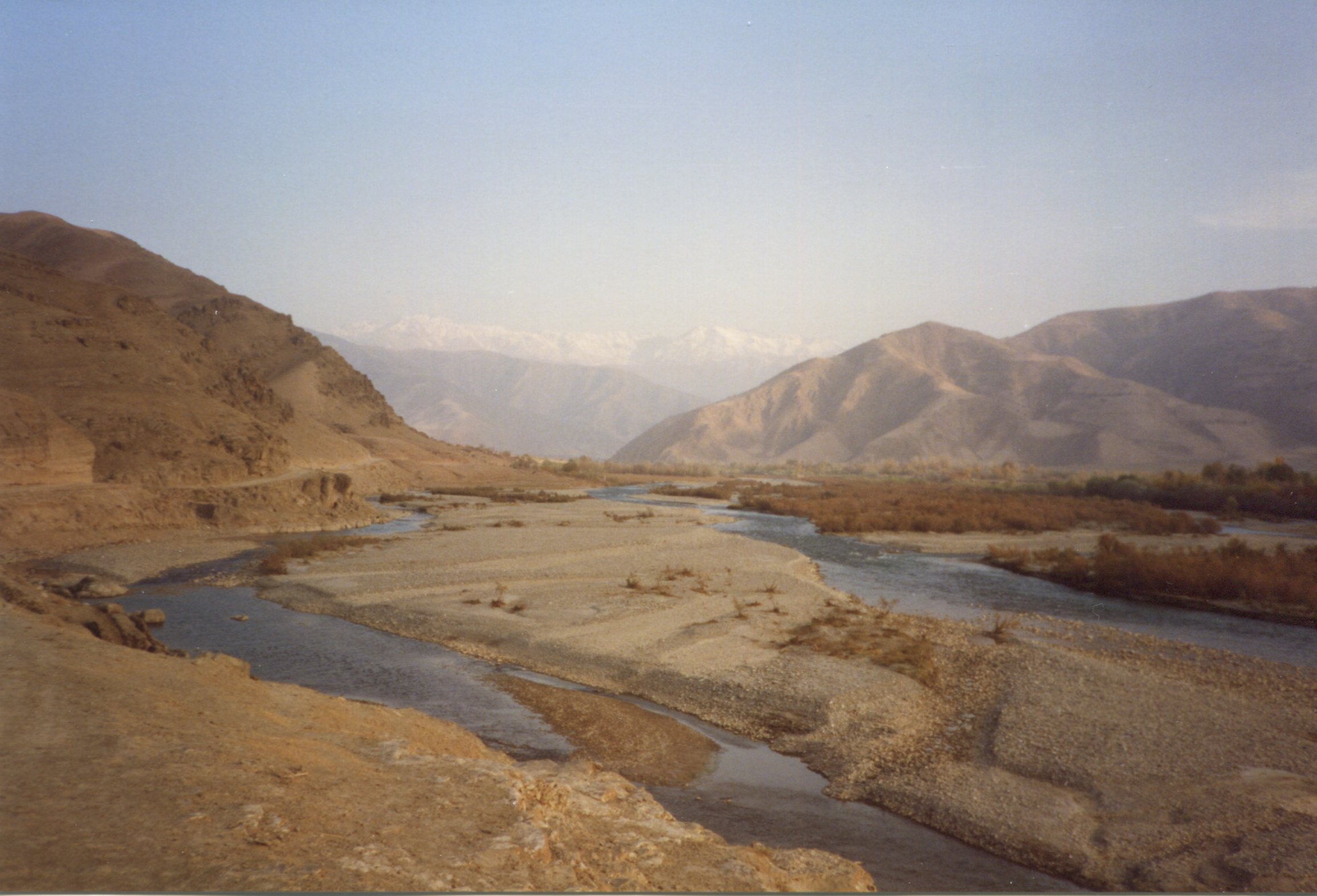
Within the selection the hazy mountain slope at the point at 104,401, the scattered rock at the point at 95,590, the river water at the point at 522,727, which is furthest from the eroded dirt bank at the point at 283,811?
the hazy mountain slope at the point at 104,401

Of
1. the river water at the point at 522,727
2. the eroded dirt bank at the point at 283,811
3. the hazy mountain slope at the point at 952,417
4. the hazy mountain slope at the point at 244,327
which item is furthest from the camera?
the hazy mountain slope at the point at 952,417

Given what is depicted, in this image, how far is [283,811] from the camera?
18.3 feet

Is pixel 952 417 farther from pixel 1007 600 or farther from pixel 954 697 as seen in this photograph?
pixel 954 697

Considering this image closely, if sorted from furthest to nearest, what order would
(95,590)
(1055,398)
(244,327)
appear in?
(1055,398)
(244,327)
(95,590)

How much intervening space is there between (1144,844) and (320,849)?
26.3 ft

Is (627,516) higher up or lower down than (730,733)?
higher up

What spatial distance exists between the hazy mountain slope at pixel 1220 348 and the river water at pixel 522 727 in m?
96.1

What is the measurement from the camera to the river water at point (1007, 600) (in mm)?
17531

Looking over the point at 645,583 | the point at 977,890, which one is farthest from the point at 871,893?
the point at 645,583

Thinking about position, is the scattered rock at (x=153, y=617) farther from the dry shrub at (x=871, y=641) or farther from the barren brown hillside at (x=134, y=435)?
the dry shrub at (x=871, y=641)

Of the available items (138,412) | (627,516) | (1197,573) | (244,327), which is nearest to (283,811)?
(1197,573)

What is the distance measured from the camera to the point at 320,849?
513 cm

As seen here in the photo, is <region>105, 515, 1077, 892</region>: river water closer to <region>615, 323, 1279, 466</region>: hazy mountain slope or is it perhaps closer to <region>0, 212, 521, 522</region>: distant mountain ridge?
<region>0, 212, 521, 522</region>: distant mountain ridge

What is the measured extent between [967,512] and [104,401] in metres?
43.1
